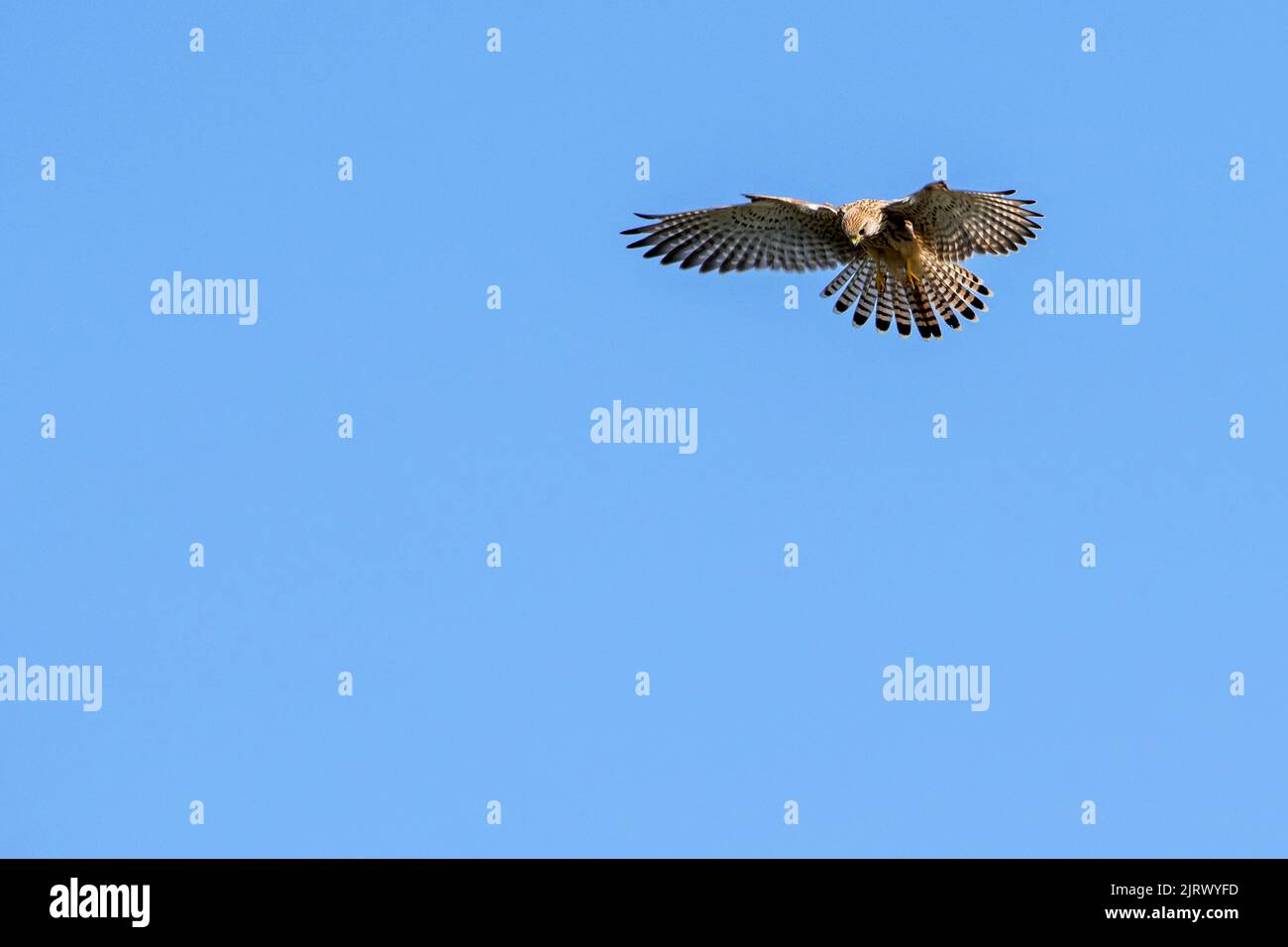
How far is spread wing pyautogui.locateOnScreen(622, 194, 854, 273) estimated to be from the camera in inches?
798

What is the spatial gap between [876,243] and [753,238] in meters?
1.27

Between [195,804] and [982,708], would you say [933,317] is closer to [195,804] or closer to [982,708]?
[982,708]

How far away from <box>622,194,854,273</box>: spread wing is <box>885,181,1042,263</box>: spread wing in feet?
2.71

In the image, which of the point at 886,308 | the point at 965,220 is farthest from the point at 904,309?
the point at 965,220

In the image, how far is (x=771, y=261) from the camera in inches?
821

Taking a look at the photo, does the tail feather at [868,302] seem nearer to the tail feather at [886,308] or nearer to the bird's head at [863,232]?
the tail feather at [886,308]

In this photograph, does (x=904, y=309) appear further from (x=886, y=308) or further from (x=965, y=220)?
(x=965, y=220)

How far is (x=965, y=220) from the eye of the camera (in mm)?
19734

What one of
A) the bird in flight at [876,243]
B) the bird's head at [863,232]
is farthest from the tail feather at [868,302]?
the bird's head at [863,232]

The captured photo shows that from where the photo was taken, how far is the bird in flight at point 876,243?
19.6m

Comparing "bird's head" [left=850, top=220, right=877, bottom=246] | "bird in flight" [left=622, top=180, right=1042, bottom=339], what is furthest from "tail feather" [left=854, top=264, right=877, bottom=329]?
"bird's head" [left=850, top=220, right=877, bottom=246]

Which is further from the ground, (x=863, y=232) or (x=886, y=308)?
(x=863, y=232)
